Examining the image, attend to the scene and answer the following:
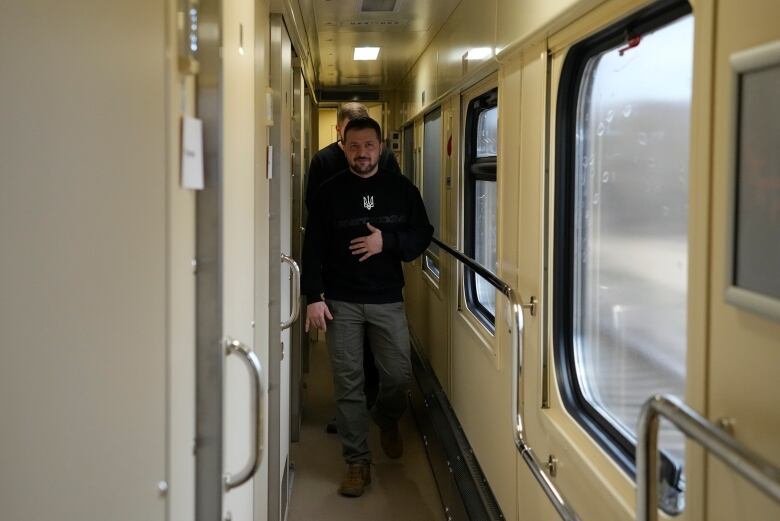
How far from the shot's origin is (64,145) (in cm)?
85

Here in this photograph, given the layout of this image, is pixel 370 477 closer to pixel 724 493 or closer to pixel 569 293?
pixel 569 293

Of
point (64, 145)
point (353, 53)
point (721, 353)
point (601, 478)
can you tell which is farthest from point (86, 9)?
point (353, 53)

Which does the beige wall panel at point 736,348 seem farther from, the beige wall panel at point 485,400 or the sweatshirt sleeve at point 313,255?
the sweatshirt sleeve at point 313,255

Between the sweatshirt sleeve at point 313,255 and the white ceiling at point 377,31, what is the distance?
1.32m

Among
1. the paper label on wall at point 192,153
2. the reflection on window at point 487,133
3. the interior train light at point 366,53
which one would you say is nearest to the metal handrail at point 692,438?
the paper label on wall at point 192,153

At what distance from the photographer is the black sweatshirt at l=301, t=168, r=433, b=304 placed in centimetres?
393

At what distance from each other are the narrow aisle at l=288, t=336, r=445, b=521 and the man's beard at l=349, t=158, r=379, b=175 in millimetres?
1650

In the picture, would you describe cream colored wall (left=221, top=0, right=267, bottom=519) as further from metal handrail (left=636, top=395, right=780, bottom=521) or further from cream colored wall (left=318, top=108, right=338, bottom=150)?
cream colored wall (left=318, top=108, right=338, bottom=150)

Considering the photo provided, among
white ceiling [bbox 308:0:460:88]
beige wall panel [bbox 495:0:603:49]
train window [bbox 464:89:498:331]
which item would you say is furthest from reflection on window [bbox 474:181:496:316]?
white ceiling [bbox 308:0:460:88]

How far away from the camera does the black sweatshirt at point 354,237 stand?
3934mm

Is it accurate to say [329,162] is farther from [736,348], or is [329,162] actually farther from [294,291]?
[736,348]

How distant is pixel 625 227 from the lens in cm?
214

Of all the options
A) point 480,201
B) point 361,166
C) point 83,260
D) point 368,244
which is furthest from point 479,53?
point 83,260

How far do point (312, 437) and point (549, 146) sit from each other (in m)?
2.89
